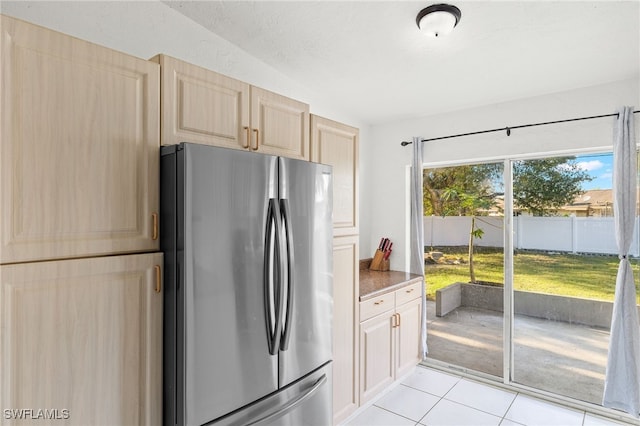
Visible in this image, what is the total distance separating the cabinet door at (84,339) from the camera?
106cm

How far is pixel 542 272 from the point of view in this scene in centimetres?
294

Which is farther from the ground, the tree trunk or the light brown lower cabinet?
the tree trunk

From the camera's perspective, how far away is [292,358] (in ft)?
5.61

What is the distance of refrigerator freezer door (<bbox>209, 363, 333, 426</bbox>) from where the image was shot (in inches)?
59.3

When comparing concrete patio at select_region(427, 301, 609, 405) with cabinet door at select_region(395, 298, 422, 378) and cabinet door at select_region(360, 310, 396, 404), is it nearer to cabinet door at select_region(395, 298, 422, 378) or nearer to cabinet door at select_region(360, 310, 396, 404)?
cabinet door at select_region(395, 298, 422, 378)

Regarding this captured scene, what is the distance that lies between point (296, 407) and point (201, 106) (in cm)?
156

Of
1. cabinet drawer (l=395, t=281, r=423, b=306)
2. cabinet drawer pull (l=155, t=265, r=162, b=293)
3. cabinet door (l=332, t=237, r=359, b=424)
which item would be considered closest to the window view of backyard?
cabinet drawer (l=395, t=281, r=423, b=306)

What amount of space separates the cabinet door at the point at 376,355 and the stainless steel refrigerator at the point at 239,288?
74 centimetres

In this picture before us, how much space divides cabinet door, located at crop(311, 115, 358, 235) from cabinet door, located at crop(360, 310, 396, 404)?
2.63 ft

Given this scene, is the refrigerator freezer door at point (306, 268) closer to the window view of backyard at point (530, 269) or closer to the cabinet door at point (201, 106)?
the cabinet door at point (201, 106)

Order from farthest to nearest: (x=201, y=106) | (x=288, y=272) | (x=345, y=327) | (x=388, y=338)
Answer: (x=388, y=338), (x=345, y=327), (x=288, y=272), (x=201, y=106)

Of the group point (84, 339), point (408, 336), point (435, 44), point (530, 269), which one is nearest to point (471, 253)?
point (530, 269)

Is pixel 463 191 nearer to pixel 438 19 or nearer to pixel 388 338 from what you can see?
pixel 388 338

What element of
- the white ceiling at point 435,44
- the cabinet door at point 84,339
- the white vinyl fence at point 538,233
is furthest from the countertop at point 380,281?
the white ceiling at point 435,44
